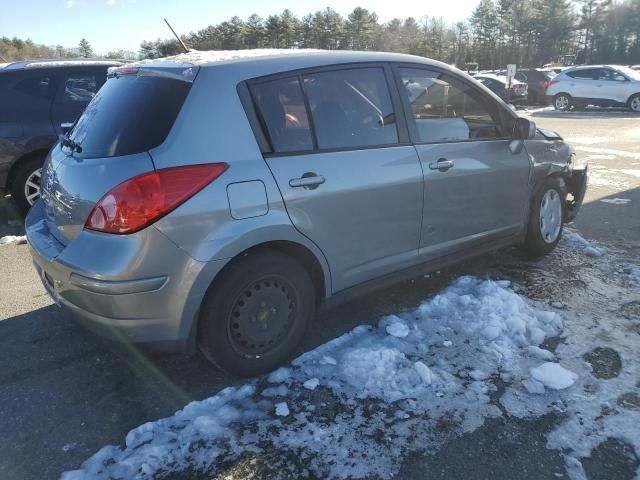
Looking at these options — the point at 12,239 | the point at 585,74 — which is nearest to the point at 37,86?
the point at 12,239

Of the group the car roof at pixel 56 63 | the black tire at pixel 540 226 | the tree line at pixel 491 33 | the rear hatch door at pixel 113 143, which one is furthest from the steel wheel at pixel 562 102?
the tree line at pixel 491 33

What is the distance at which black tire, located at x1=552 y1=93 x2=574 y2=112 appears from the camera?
67.1 ft

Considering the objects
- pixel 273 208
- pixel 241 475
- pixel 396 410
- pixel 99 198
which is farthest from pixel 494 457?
pixel 99 198

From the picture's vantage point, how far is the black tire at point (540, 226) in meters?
4.56

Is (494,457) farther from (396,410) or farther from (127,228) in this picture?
(127,228)

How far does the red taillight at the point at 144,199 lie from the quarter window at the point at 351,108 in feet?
2.81

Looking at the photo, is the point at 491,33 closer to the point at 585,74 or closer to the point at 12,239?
the point at 585,74

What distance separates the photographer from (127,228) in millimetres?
2512

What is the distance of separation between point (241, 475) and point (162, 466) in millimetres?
353

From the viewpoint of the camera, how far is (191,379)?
3.07 m

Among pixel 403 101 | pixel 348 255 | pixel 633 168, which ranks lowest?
pixel 633 168

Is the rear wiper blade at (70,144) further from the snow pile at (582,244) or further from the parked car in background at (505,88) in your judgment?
the parked car in background at (505,88)

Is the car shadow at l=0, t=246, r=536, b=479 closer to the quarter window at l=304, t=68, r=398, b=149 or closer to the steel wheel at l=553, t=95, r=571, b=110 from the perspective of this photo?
the quarter window at l=304, t=68, r=398, b=149

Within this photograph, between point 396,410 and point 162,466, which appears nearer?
point 162,466
